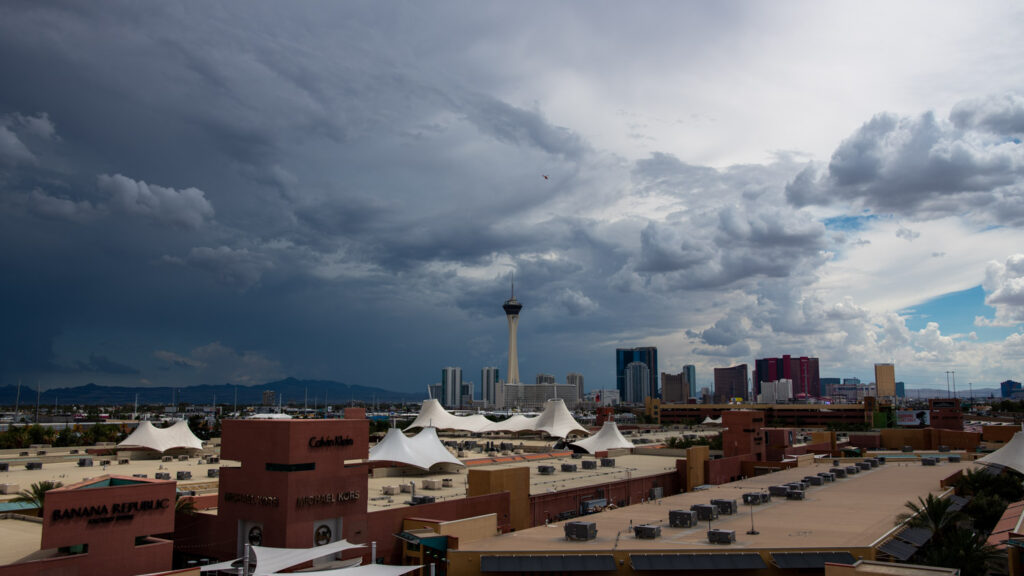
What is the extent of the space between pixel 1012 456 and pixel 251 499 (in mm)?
52099

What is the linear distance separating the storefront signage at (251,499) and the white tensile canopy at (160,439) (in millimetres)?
43422

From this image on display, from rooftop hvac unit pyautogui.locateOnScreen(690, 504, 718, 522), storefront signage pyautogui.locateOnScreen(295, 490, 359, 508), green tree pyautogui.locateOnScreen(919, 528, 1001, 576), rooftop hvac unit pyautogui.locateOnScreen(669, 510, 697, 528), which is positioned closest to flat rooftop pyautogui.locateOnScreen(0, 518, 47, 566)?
storefront signage pyautogui.locateOnScreen(295, 490, 359, 508)

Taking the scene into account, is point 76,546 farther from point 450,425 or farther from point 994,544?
point 450,425

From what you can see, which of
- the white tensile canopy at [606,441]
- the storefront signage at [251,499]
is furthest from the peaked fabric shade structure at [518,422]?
the storefront signage at [251,499]

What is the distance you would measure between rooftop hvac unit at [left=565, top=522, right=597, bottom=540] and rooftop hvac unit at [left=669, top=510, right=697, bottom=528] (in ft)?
17.3

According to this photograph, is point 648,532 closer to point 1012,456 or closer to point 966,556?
point 966,556

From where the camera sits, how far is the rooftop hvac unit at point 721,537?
102 feet

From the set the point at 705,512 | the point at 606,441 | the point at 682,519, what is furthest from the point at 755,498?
the point at 606,441

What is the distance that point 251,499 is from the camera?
32.4 meters

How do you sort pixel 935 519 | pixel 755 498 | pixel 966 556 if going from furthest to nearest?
pixel 755 498 < pixel 935 519 < pixel 966 556

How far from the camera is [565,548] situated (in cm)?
3073

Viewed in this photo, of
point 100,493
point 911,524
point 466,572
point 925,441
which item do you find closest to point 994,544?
point 911,524

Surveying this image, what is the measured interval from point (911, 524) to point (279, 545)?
1166 inches

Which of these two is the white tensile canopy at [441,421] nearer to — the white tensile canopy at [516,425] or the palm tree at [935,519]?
the white tensile canopy at [516,425]
